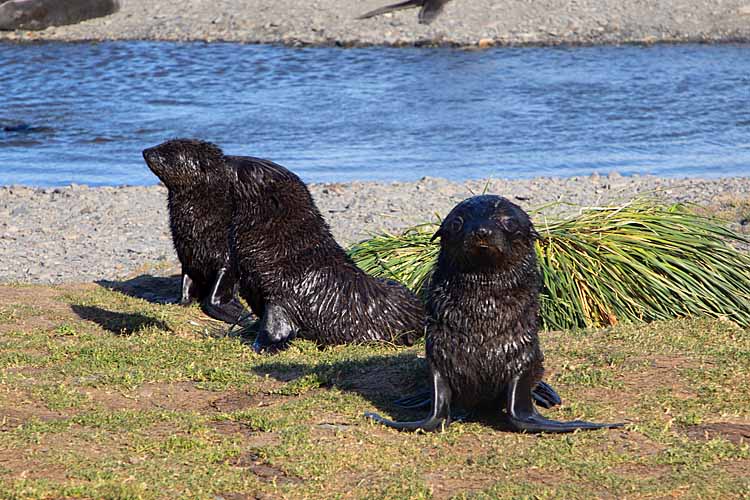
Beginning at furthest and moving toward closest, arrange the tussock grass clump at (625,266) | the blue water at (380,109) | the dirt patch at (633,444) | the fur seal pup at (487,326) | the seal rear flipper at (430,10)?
the seal rear flipper at (430,10) < the blue water at (380,109) < the tussock grass clump at (625,266) < the fur seal pup at (487,326) < the dirt patch at (633,444)

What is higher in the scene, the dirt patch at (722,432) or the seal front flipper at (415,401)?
the seal front flipper at (415,401)

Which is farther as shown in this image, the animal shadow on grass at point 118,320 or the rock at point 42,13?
the rock at point 42,13

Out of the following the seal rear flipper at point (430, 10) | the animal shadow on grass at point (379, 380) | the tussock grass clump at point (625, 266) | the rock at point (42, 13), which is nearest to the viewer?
the animal shadow on grass at point (379, 380)

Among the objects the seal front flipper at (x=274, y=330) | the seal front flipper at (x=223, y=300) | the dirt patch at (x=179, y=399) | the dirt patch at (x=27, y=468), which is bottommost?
the seal front flipper at (x=223, y=300)

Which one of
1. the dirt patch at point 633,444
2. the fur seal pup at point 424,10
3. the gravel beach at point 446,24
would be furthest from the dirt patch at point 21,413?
the fur seal pup at point 424,10

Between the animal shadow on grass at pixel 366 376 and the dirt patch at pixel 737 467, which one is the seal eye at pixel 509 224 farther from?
the dirt patch at pixel 737 467

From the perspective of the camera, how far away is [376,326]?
779 centimetres

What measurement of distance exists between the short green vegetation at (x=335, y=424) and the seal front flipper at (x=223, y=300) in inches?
57.7

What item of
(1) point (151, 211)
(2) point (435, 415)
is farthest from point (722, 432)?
(1) point (151, 211)

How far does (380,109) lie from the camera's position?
21719 millimetres

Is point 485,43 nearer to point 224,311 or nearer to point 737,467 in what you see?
point 224,311

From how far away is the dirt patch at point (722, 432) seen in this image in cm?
545

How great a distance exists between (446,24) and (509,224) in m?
24.5

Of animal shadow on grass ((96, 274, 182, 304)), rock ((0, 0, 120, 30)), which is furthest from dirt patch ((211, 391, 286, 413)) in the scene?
rock ((0, 0, 120, 30))
